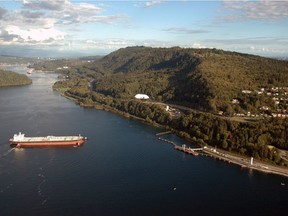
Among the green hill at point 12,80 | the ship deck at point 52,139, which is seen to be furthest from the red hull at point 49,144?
the green hill at point 12,80

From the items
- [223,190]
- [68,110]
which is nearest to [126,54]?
[68,110]

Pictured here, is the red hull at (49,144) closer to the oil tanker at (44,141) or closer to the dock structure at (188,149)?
the oil tanker at (44,141)

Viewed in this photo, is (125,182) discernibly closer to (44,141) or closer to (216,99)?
(44,141)

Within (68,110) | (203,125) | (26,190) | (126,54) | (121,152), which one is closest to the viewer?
(26,190)

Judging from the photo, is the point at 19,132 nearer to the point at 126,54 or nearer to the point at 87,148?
the point at 87,148

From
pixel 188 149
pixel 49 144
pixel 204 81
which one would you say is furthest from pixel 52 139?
pixel 204 81
